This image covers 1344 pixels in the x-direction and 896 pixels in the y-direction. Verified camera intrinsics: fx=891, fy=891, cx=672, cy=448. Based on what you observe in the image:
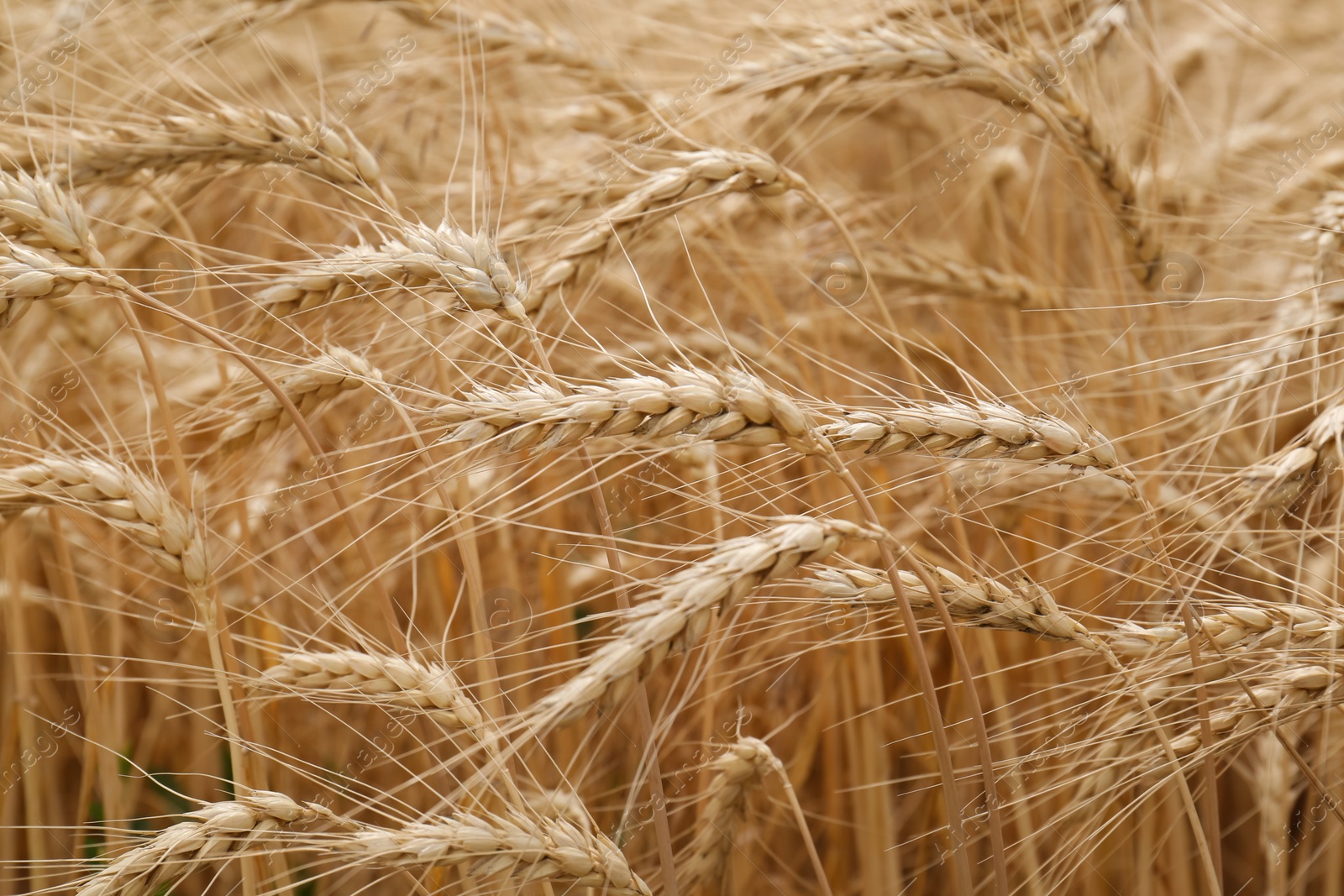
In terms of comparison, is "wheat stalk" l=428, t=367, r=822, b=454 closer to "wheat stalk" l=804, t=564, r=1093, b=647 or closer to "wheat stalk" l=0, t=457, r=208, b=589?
"wheat stalk" l=804, t=564, r=1093, b=647

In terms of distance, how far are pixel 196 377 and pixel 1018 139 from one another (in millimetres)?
2043

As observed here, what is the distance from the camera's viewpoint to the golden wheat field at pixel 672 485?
2.93 feet

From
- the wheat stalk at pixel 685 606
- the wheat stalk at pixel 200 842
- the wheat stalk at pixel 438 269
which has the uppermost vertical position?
the wheat stalk at pixel 438 269

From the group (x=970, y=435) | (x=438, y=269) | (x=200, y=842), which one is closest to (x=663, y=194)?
(x=438, y=269)

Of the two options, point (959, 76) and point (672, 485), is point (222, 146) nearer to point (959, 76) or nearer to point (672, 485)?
point (672, 485)

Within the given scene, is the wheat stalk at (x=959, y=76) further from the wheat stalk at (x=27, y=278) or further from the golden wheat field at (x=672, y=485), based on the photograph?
the wheat stalk at (x=27, y=278)

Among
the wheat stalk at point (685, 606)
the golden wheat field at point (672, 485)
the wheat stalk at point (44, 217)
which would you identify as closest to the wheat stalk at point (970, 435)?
the golden wheat field at point (672, 485)

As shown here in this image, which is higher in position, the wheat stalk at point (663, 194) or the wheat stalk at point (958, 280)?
the wheat stalk at point (663, 194)

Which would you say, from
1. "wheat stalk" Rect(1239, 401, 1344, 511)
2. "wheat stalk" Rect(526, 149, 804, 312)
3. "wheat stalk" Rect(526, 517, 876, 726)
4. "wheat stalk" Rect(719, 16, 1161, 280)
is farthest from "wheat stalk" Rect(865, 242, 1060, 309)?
"wheat stalk" Rect(526, 517, 876, 726)

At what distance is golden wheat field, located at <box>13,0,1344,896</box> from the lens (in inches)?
35.2

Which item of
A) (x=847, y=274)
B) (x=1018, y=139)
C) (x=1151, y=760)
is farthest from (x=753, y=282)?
(x=1151, y=760)

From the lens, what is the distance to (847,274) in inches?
64.2

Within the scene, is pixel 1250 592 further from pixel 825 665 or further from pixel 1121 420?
pixel 825 665

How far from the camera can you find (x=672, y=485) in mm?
1640
